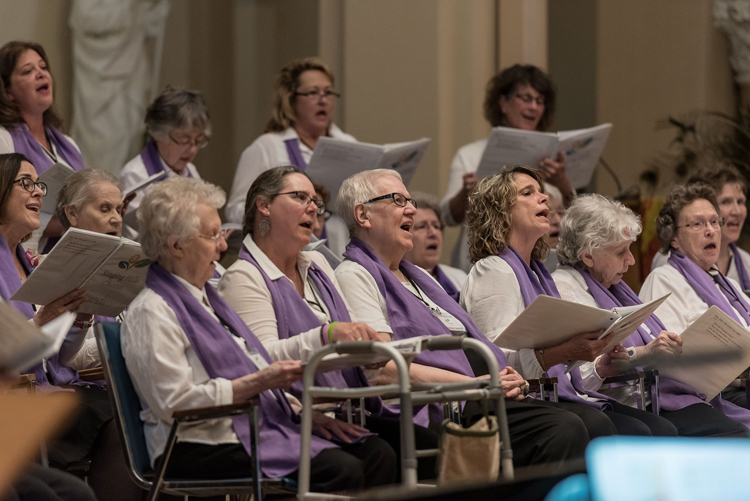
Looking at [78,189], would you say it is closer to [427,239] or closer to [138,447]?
[138,447]

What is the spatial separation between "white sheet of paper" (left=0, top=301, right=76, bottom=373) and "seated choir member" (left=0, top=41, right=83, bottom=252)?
2.32 meters

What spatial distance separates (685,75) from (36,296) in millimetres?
6114

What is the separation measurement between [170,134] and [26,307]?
173 cm

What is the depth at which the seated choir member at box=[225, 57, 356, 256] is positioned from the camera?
573 centimetres

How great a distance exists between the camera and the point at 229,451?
3.11 meters

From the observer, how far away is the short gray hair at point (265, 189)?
12.4ft

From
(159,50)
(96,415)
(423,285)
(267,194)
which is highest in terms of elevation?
(159,50)

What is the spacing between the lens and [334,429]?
11.1 feet

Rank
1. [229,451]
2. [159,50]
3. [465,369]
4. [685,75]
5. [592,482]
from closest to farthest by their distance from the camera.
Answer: [592,482] → [229,451] → [465,369] → [159,50] → [685,75]

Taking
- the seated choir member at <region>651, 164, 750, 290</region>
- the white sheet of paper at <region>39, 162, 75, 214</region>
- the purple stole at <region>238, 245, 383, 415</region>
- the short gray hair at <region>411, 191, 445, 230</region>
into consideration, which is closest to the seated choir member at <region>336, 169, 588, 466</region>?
the purple stole at <region>238, 245, 383, 415</region>

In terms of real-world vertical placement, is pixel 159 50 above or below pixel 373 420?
above

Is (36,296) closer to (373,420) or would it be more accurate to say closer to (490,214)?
(373,420)

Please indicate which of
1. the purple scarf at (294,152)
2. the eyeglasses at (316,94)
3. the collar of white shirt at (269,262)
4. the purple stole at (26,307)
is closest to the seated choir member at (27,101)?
Result: the purple stole at (26,307)

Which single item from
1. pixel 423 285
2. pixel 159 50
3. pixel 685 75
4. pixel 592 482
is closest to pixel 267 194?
pixel 423 285
